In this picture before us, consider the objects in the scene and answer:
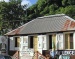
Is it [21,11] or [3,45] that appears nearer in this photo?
[3,45]

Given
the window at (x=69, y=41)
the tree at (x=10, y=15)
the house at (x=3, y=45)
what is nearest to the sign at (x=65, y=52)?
the window at (x=69, y=41)

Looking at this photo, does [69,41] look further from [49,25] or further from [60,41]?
[49,25]

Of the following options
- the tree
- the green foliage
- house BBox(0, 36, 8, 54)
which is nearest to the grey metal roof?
house BBox(0, 36, 8, 54)

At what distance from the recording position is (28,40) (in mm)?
38156

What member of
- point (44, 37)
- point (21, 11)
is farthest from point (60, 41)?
point (21, 11)

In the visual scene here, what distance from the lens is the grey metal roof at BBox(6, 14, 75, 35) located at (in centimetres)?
3475

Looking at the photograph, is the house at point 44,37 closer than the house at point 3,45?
Yes

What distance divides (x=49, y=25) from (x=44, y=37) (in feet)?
5.06

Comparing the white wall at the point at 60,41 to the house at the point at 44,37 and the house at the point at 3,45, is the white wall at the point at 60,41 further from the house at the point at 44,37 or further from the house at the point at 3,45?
the house at the point at 3,45

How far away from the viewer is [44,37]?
36.2m

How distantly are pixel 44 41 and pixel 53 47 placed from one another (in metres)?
1.76

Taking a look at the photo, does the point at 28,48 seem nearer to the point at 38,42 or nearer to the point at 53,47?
the point at 38,42

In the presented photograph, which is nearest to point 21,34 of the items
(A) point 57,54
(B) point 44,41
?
(B) point 44,41

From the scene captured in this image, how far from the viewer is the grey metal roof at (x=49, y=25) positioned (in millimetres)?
34750
